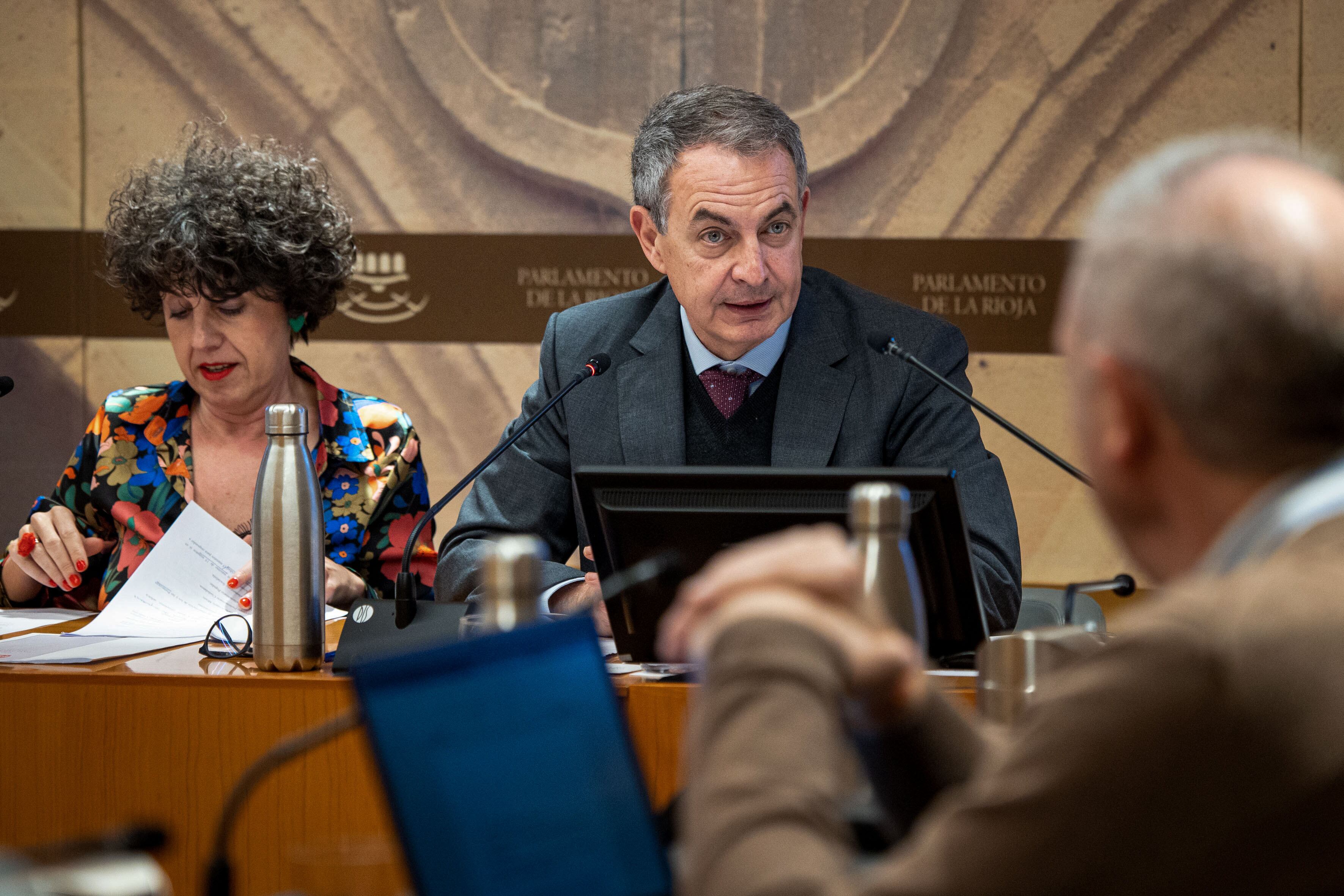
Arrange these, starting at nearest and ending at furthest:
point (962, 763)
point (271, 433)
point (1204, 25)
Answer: point (962, 763) < point (271, 433) < point (1204, 25)

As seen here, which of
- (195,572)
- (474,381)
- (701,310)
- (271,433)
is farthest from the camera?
(474,381)

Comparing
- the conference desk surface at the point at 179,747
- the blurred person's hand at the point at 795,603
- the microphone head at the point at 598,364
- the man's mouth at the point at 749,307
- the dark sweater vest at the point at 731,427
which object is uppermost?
the man's mouth at the point at 749,307

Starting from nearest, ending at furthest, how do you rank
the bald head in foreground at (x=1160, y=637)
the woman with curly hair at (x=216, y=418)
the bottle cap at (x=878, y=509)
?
the bald head in foreground at (x=1160, y=637), the bottle cap at (x=878, y=509), the woman with curly hair at (x=216, y=418)

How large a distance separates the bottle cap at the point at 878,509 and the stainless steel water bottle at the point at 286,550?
0.82 meters

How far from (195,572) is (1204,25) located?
10.2 feet

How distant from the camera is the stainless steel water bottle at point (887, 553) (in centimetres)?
108

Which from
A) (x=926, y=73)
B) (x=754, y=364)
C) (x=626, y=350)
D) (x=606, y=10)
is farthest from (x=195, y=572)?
(x=926, y=73)

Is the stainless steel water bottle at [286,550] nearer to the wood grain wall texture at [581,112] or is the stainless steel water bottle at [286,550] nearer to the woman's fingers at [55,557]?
the woman's fingers at [55,557]

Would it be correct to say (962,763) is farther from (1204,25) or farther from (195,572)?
(1204,25)

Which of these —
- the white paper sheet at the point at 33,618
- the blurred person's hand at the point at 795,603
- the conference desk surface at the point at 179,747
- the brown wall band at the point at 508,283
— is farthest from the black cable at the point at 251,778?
the brown wall band at the point at 508,283

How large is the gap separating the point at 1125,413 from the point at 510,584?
408 millimetres

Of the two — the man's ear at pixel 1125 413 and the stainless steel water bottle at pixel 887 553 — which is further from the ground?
the man's ear at pixel 1125 413

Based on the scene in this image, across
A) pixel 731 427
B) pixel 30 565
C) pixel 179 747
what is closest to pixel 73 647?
pixel 179 747

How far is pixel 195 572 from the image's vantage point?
204 cm
